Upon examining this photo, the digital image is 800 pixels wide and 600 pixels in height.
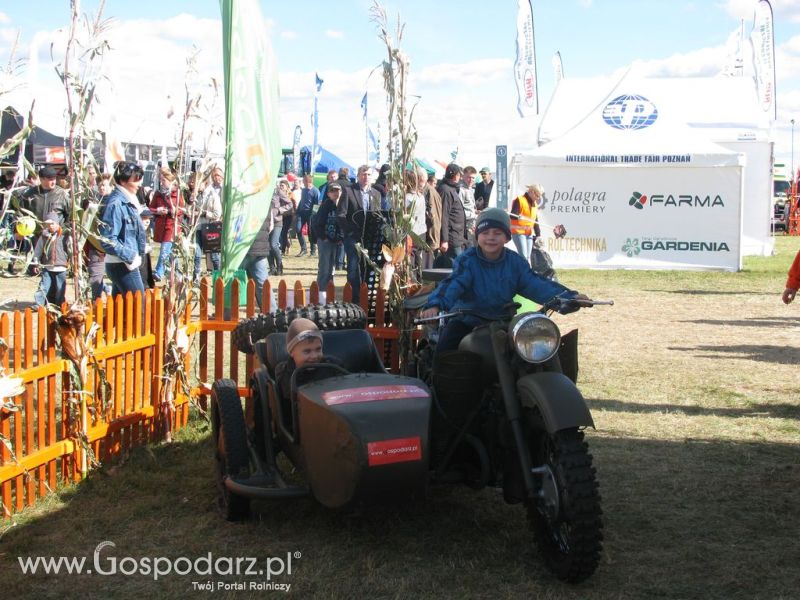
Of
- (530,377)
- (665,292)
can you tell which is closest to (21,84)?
(530,377)

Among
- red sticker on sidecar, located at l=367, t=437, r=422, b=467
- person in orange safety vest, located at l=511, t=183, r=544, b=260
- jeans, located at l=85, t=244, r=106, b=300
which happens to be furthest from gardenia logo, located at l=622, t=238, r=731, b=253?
red sticker on sidecar, located at l=367, t=437, r=422, b=467

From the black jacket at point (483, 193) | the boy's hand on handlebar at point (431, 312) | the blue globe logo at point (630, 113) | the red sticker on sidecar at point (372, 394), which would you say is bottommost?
the red sticker on sidecar at point (372, 394)

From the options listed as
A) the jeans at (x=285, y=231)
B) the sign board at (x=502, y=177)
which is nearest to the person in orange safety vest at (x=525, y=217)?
the sign board at (x=502, y=177)

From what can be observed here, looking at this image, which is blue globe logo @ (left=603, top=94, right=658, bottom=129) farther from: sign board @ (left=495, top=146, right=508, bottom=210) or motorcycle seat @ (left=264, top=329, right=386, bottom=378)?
motorcycle seat @ (left=264, top=329, right=386, bottom=378)

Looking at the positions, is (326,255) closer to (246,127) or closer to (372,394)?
(246,127)

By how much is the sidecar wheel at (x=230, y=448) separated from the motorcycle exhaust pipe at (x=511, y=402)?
59.1 inches

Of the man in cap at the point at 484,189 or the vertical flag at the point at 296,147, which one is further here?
the vertical flag at the point at 296,147

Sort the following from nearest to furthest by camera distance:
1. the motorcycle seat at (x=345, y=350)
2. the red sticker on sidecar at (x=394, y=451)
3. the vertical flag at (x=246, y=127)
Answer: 1. the red sticker on sidecar at (x=394, y=451)
2. the motorcycle seat at (x=345, y=350)
3. the vertical flag at (x=246, y=127)

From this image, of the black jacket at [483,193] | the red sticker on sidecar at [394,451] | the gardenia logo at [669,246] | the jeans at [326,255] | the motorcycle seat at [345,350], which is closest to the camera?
the red sticker on sidecar at [394,451]

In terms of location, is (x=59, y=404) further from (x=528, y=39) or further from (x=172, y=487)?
(x=528, y=39)

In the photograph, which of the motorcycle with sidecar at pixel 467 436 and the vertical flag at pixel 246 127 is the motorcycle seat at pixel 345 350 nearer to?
the motorcycle with sidecar at pixel 467 436

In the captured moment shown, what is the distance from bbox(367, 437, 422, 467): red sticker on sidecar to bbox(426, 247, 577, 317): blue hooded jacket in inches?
40.8

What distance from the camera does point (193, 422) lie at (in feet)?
22.4

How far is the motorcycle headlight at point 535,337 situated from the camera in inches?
162
